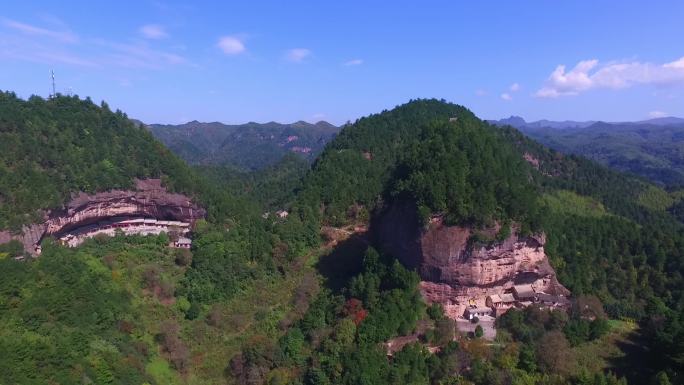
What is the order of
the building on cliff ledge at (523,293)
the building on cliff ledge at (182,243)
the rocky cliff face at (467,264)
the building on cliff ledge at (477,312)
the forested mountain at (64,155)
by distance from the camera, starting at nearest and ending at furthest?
the rocky cliff face at (467,264), the building on cliff ledge at (477,312), the building on cliff ledge at (523,293), the forested mountain at (64,155), the building on cliff ledge at (182,243)

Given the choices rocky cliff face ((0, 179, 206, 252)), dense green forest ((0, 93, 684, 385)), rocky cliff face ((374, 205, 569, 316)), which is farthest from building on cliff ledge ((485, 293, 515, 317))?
rocky cliff face ((0, 179, 206, 252))

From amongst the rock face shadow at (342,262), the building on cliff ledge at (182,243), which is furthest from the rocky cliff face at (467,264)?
the building on cliff ledge at (182,243)

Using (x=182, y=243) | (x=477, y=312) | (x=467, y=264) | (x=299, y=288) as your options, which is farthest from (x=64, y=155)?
(x=477, y=312)

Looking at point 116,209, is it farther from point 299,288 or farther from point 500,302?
point 500,302

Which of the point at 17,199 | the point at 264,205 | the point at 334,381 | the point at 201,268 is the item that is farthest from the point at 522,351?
the point at 264,205

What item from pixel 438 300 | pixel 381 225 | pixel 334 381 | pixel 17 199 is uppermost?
pixel 17 199

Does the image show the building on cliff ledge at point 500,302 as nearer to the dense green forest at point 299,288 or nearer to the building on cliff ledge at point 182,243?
the dense green forest at point 299,288

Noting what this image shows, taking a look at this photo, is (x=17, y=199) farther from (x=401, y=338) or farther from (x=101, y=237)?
(x=401, y=338)
